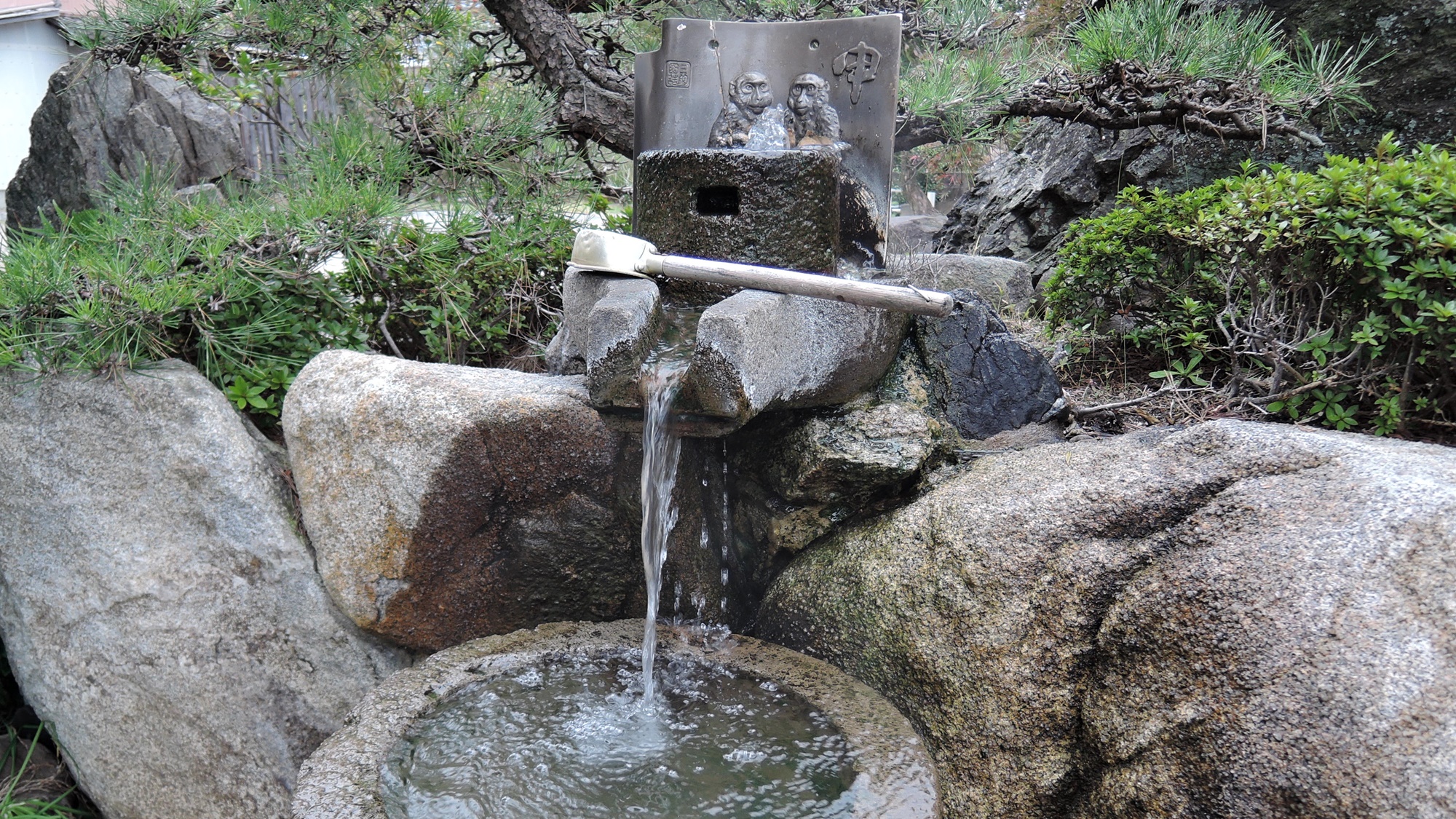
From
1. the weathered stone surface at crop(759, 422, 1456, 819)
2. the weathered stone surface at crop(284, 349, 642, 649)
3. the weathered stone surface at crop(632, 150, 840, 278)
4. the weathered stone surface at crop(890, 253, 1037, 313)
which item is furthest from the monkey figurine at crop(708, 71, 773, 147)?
the weathered stone surface at crop(759, 422, 1456, 819)

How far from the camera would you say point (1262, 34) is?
146 inches

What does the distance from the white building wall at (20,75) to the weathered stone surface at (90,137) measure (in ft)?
15.2

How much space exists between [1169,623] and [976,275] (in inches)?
133

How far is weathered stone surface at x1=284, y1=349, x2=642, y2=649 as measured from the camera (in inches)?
119

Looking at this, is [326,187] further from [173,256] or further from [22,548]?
[22,548]

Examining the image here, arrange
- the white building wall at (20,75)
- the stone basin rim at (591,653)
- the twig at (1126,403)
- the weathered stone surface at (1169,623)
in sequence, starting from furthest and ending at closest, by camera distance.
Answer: the white building wall at (20,75) → the twig at (1126,403) → the stone basin rim at (591,653) → the weathered stone surface at (1169,623)

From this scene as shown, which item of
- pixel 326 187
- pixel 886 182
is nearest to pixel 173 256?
pixel 326 187

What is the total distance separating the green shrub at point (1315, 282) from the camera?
2.63 metres

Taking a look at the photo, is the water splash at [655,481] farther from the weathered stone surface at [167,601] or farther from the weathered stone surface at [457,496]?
the weathered stone surface at [167,601]

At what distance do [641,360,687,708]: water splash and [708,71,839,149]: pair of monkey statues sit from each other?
1.52 m

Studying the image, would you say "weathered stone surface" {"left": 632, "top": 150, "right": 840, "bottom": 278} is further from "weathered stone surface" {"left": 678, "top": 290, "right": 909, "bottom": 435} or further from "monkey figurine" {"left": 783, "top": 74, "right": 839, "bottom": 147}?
"monkey figurine" {"left": 783, "top": 74, "right": 839, "bottom": 147}

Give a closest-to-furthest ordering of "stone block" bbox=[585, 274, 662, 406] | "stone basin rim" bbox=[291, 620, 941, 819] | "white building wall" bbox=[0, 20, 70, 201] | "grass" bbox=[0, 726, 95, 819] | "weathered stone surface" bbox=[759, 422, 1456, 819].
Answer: "weathered stone surface" bbox=[759, 422, 1456, 819] → "stone basin rim" bbox=[291, 620, 941, 819] → "stone block" bbox=[585, 274, 662, 406] → "grass" bbox=[0, 726, 95, 819] → "white building wall" bbox=[0, 20, 70, 201]

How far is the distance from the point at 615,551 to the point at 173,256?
→ 7.05 feet

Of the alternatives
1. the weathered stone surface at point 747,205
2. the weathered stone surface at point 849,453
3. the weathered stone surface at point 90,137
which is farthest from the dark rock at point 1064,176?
the weathered stone surface at point 90,137
